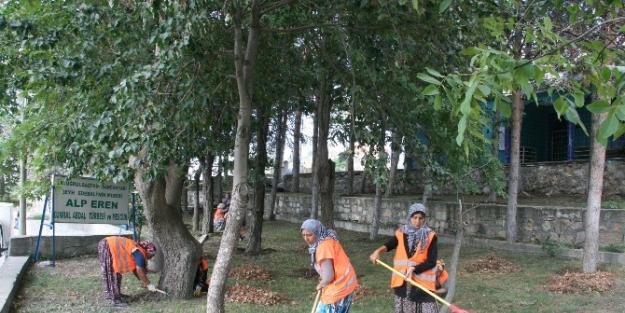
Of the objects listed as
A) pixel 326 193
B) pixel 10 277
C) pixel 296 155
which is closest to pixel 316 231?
pixel 326 193

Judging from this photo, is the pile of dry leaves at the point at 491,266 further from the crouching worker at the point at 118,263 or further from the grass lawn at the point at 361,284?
the crouching worker at the point at 118,263

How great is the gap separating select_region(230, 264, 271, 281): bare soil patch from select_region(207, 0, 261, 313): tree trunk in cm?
384

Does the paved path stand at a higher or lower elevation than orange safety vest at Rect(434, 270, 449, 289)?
lower

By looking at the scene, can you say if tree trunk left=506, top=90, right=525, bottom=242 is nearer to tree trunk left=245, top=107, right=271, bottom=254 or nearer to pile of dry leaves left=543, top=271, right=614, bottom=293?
pile of dry leaves left=543, top=271, right=614, bottom=293

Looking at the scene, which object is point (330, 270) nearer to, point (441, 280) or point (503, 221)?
point (441, 280)

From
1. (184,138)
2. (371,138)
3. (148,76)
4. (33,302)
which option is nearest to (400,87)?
(371,138)

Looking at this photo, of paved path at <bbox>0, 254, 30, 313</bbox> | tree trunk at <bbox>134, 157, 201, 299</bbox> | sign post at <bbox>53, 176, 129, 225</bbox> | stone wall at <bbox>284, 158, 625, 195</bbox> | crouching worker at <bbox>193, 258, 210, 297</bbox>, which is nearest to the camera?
paved path at <bbox>0, 254, 30, 313</bbox>

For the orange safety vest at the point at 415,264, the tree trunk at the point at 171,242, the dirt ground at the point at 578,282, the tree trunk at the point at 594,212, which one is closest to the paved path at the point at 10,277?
the tree trunk at the point at 171,242

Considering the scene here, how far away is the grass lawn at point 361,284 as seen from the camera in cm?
793

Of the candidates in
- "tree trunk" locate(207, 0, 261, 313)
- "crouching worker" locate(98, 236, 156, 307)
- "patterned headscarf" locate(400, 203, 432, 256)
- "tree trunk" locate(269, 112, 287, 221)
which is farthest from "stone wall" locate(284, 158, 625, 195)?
"patterned headscarf" locate(400, 203, 432, 256)

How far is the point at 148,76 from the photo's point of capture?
5832 millimetres

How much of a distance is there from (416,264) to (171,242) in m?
4.20

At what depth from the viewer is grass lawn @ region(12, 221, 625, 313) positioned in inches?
312

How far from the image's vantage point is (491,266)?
1070cm
